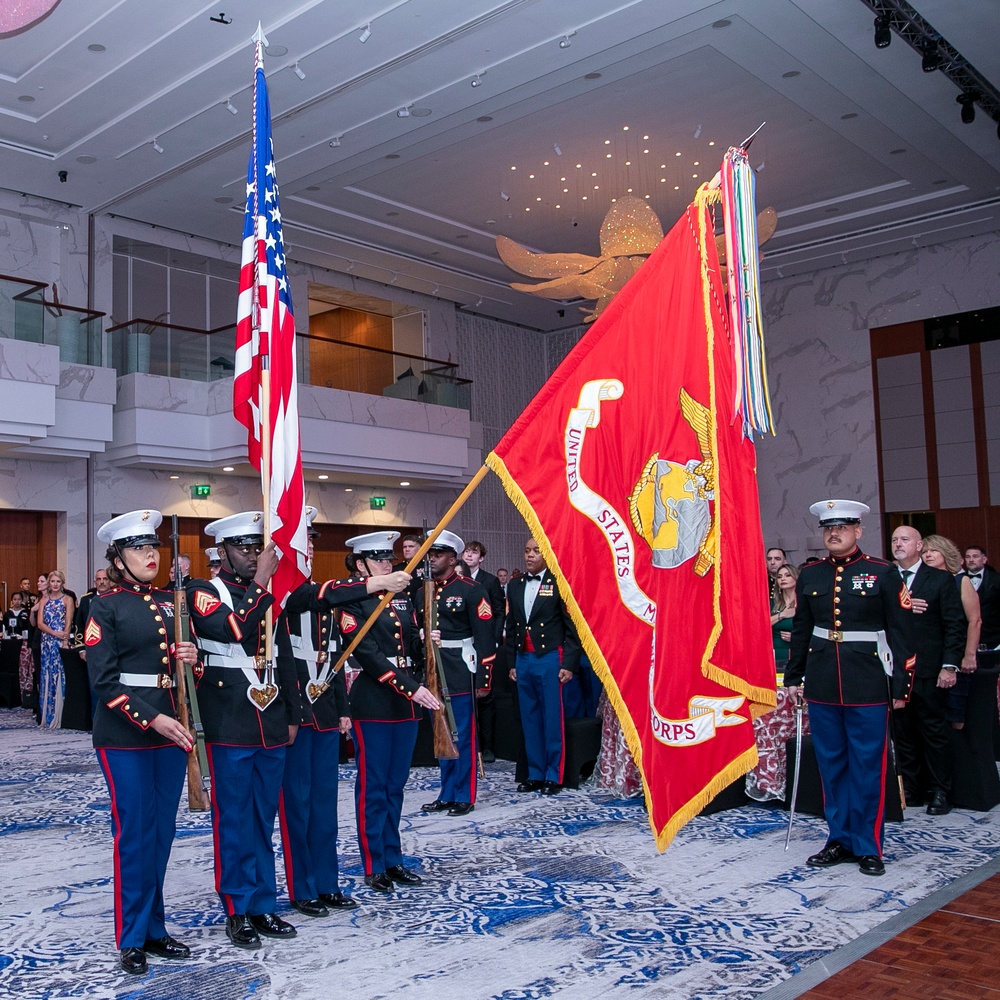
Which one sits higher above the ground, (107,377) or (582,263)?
(582,263)

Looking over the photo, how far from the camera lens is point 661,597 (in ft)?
11.3

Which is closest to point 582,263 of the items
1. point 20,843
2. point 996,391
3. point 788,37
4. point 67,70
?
point 788,37

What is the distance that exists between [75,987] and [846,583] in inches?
148

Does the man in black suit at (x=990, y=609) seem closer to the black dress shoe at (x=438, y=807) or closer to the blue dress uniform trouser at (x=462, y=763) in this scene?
the blue dress uniform trouser at (x=462, y=763)

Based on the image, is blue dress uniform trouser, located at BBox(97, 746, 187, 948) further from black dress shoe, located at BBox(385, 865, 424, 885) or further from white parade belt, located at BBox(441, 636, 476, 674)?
white parade belt, located at BBox(441, 636, 476, 674)

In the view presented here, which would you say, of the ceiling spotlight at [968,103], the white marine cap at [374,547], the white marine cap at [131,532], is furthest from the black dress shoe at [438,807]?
the ceiling spotlight at [968,103]

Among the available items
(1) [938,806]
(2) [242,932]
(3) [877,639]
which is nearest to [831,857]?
(3) [877,639]

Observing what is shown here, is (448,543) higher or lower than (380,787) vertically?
higher

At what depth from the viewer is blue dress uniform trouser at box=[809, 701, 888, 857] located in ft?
16.2

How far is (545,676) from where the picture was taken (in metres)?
7.04

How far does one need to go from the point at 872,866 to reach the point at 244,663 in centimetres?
300

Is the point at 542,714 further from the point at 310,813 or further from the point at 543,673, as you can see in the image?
the point at 310,813

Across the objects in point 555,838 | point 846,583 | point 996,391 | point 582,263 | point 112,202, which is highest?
point 112,202

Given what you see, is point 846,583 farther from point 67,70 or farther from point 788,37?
point 67,70
